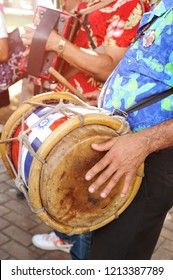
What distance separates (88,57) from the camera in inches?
87.2

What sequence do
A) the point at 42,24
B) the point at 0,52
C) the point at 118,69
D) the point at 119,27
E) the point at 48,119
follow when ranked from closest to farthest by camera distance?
1. the point at 48,119
2. the point at 118,69
3. the point at 119,27
4. the point at 42,24
5. the point at 0,52

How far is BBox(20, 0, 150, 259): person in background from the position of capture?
82.7 inches

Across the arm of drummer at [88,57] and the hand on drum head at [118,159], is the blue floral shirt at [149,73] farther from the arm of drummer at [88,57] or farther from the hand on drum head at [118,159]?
the arm of drummer at [88,57]

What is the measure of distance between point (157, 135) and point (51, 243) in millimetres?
1642

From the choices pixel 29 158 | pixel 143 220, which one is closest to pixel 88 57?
pixel 29 158

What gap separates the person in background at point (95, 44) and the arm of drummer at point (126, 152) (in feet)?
2.47

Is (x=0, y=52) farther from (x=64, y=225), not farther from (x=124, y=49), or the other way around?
(x=64, y=225)

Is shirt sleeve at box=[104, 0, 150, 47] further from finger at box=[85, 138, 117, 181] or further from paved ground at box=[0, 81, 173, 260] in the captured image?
paved ground at box=[0, 81, 173, 260]

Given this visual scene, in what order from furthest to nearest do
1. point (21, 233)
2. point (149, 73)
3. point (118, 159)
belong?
point (21, 233), point (149, 73), point (118, 159)

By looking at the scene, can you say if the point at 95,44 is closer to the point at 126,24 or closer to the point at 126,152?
the point at 126,24

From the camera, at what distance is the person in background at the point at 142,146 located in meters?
1.52
